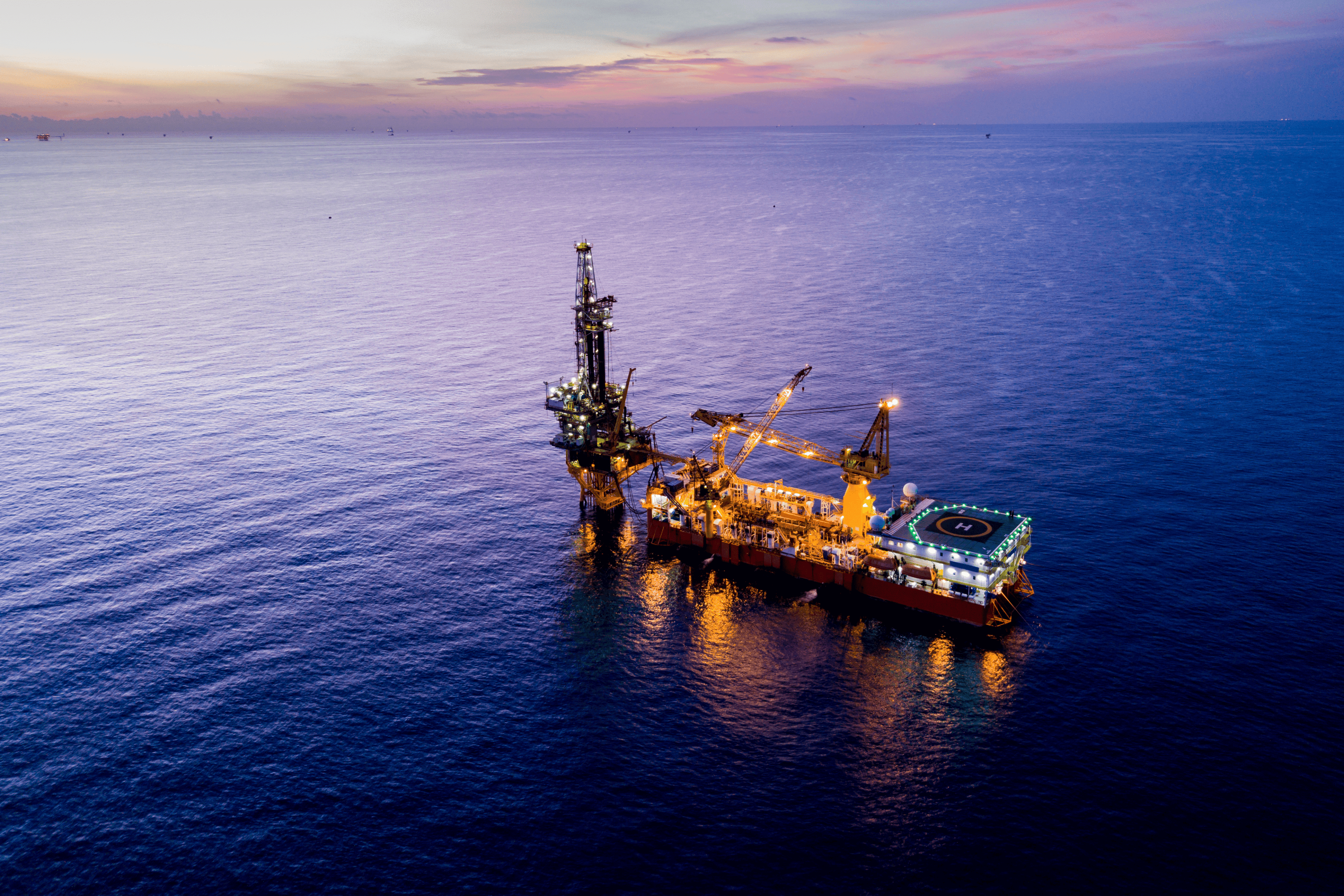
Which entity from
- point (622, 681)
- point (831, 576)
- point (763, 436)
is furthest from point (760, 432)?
point (622, 681)

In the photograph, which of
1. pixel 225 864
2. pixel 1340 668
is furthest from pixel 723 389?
pixel 225 864

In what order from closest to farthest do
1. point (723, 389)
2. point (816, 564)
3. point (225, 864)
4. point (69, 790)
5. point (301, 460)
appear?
point (225, 864)
point (69, 790)
point (816, 564)
point (301, 460)
point (723, 389)

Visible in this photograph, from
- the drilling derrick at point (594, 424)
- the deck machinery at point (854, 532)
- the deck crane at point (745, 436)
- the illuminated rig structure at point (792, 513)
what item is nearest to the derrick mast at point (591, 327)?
the drilling derrick at point (594, 424)

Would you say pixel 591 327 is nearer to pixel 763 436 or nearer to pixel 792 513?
pixel 763 436

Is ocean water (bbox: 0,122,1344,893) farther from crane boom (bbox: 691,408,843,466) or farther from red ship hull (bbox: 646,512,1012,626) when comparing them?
crane boom (bbox: 691,408,843,466)

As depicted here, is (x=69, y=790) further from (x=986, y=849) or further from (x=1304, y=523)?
(x=1304, y=523)
